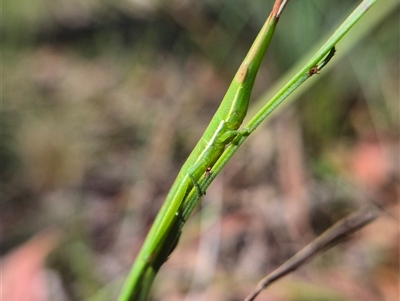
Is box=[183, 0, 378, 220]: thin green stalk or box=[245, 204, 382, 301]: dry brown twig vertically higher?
box=[183, 0, 378, 220]: thin green stalk

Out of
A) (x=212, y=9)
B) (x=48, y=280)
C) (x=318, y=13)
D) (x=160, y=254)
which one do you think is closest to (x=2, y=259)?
(x=48, y=280)

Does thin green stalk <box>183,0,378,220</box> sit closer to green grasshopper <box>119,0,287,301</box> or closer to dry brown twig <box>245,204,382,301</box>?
green grasshopper <box>119,0,287,301</box>

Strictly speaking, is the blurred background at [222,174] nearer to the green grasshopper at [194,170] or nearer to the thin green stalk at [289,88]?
the green grasshopper at [194,170]

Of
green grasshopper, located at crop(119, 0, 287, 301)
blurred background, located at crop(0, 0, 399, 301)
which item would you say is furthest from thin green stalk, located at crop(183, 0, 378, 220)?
blurred background, located at crop(0, 0, 399, 301)

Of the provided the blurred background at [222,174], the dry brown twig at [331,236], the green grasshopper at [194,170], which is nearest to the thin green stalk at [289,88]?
the green grasshopper at [194,170]

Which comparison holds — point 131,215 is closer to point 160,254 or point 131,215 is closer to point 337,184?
point 337,184

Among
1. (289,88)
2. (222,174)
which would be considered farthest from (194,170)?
(222,174)
